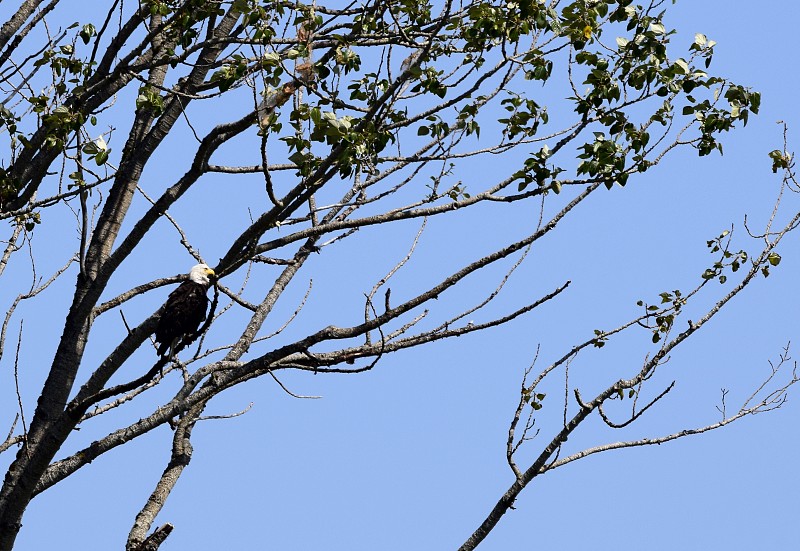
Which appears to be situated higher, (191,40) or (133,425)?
(191,40)

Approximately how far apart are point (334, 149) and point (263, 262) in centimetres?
137

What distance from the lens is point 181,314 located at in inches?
314

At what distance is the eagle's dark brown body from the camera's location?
7637 millimetres

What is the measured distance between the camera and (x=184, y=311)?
8039 mm

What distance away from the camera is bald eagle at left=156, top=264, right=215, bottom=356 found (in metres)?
7.63

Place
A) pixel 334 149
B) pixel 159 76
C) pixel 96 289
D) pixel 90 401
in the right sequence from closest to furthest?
pixel 334 149 < pixel 90 401 < pixel 96 289 < pixel 159 76

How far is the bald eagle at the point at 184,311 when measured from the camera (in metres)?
7.63

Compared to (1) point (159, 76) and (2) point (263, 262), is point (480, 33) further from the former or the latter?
(1) point (159, 76)

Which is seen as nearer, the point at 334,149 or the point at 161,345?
the point at 334,149

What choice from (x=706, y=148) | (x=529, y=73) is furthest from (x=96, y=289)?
(x=706, y=148)

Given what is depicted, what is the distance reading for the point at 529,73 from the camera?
5.96 metres

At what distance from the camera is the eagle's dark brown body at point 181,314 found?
25.1 feet

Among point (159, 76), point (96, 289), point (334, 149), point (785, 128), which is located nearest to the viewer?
point (334, 149)

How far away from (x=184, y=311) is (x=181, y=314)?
70mm
